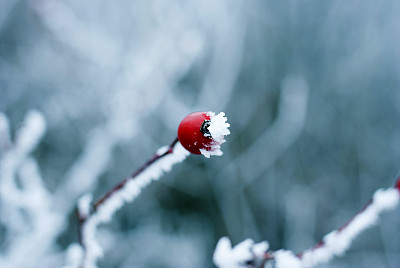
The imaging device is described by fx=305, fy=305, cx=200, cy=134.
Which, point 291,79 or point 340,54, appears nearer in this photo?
point 291,79

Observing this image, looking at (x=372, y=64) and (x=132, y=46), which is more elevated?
(x=132, y=46)

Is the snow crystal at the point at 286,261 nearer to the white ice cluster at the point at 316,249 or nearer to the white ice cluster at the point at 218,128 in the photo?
the white ice cluster at the point at 316,249

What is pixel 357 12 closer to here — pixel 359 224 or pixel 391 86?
pixel 391 86

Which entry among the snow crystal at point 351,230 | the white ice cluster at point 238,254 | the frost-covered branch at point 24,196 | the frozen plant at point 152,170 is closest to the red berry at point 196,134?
the frozen plant at point 152,170

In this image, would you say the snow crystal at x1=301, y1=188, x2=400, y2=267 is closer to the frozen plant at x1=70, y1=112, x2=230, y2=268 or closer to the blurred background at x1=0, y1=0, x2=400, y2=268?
the frozen plant at x1=70, y1=112, x2=230, y2=268

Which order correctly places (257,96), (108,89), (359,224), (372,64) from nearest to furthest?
(359,224) < (108,89) < (257,96) < (372,64)

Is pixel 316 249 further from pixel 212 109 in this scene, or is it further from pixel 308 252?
pixel 212 109

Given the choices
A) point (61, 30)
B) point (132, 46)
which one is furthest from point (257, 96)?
point (61, 30)
